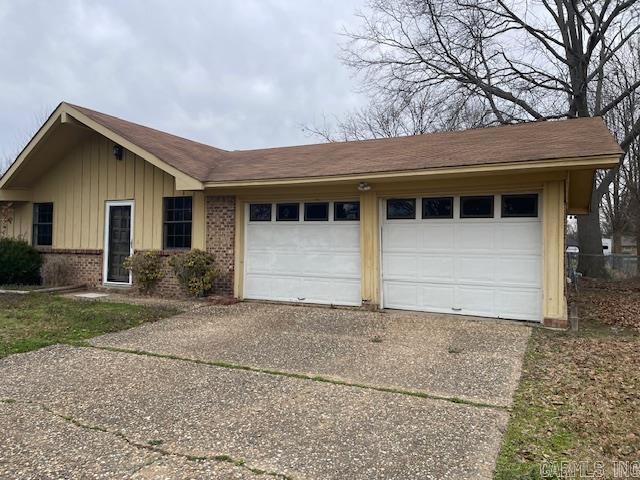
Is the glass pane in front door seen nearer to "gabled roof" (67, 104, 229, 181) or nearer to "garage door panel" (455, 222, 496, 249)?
"gabled roof" (67, 104, 229, 181)

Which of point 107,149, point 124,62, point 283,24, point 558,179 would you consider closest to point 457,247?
point 558,179

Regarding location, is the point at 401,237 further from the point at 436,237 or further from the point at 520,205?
the point at 520,205

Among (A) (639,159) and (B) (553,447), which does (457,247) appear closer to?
(B) (553,447)

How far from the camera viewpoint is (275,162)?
10766 mm

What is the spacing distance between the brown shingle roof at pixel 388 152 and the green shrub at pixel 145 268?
7.76ft

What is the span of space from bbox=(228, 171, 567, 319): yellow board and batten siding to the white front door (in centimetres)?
284

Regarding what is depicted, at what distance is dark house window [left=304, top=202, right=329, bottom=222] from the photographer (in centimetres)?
938

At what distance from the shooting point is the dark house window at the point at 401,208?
862 cm

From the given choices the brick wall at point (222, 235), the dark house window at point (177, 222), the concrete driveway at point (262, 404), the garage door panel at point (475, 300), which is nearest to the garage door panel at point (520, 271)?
the garage door panel at point (475, 300)

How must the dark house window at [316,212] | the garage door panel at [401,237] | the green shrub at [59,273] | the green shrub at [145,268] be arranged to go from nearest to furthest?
the garage door panel at [401,237]
the dark house window at [316,212]
the green shrub at [145,268]
the green shrub at [59,273]

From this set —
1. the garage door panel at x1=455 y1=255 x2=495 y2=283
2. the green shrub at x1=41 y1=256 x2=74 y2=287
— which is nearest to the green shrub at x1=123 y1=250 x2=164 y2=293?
the green shrub at x1=41 y1=256 x2=74 y2=287

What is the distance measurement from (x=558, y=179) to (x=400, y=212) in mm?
2747

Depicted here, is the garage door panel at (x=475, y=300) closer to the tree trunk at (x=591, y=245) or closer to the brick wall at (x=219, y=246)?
the brick wall at (x=219, y=246)

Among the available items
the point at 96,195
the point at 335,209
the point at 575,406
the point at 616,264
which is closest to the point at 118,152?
the point at 96,195
